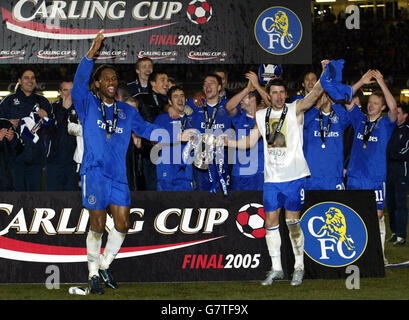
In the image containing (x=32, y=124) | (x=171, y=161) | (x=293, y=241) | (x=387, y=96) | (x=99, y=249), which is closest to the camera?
(x=99, y=249)

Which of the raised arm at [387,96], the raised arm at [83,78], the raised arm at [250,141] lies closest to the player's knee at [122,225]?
the raised arm at [83,78]

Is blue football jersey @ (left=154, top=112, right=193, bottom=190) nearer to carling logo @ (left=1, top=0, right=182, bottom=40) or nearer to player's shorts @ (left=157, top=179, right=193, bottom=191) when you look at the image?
player's shorts @ (left=157, top=179, right=193, bottom=191)

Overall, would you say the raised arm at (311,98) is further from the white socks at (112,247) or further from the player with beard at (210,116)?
the white socks at (112,247)

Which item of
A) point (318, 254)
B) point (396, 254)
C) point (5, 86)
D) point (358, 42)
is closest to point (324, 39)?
point (358, 42)

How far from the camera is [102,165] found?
665cm

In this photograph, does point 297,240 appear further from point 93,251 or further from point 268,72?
point 268,72

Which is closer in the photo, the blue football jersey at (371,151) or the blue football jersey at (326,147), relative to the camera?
the blue football jersey at (326,147)

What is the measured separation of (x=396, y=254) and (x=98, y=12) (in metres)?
5.34

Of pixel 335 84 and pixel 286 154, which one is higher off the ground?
pixel 335 84

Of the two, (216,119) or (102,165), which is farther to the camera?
(216,119)

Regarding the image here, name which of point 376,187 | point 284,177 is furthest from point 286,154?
point 376,187

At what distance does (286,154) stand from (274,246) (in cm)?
100

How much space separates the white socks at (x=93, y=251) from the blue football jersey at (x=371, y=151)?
3603 mm

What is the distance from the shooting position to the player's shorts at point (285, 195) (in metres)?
6.94
